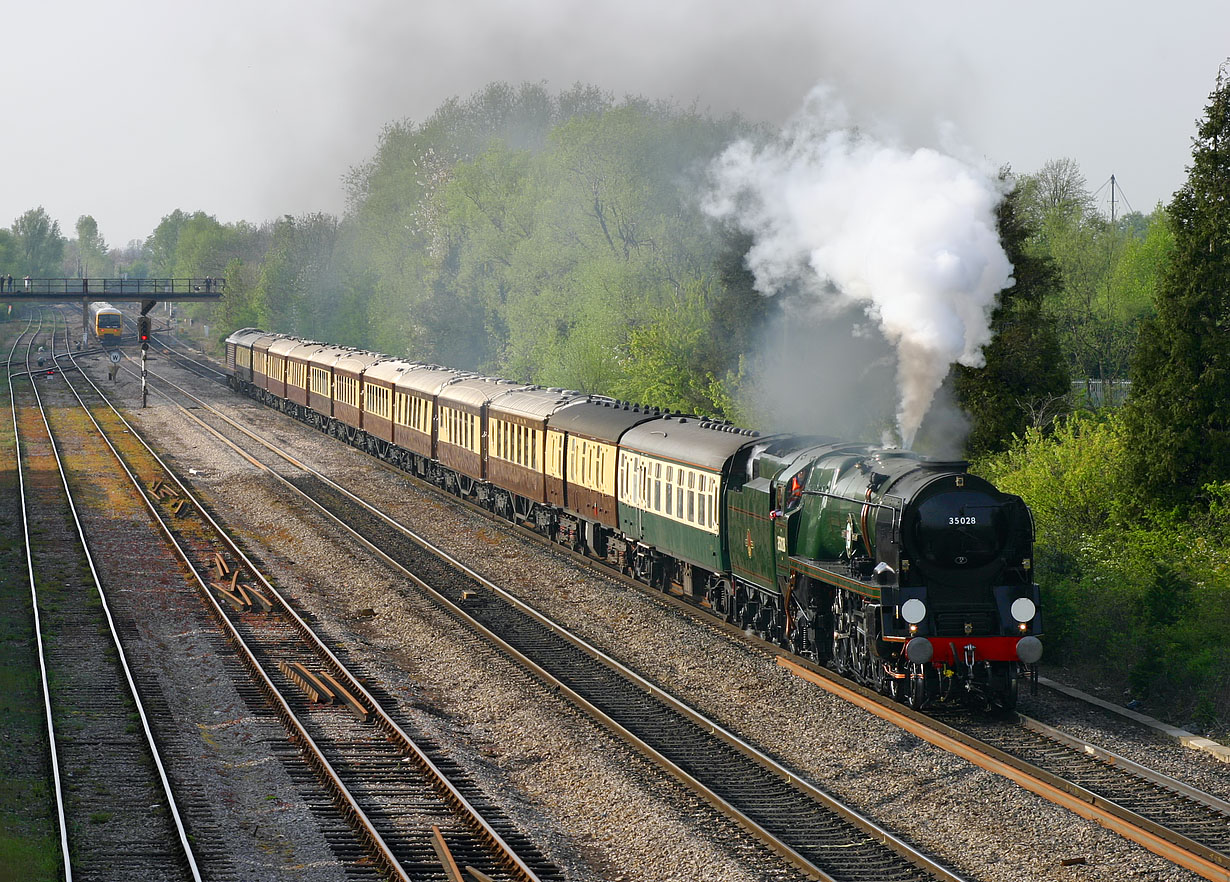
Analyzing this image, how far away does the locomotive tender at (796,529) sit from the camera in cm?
1627

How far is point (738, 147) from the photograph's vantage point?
118ft

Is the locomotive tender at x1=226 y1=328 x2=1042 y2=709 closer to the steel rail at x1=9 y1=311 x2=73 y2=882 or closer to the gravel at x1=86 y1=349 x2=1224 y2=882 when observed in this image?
the gravel at x1=86 y1=349 x2=1224 y2=882

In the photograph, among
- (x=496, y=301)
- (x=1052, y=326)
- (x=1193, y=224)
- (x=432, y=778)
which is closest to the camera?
(x=432, y=778)

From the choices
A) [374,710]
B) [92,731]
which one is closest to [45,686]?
[92,731]

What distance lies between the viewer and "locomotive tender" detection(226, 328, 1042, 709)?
16.3 metres

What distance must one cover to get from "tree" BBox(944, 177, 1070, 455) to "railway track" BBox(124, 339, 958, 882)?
1453 cm

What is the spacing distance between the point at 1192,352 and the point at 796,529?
31.0ft

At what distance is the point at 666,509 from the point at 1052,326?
16.3 metres

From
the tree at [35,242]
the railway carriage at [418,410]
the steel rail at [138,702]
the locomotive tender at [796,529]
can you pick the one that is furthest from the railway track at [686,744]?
the tree at [35,242]

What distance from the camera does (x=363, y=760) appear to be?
15.7 meters

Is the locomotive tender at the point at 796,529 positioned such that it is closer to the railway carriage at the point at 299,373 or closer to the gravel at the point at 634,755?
the gravel at the point at 634,755

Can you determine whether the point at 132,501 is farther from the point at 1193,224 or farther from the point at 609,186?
the point at 1193,224


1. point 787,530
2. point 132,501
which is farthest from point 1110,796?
point 132,501

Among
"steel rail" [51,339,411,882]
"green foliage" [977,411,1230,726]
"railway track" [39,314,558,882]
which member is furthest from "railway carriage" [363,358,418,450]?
"green foliage" [977,411,1230,726]
